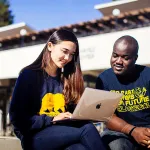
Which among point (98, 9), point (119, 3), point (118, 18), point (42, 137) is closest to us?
Result: point (42, 137)

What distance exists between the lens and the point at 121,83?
229 centimetres

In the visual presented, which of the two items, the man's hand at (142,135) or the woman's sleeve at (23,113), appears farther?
the man's hand at (142,135)

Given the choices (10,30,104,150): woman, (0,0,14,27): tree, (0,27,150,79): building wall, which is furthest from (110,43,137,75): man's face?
(0,0,14,27): tree

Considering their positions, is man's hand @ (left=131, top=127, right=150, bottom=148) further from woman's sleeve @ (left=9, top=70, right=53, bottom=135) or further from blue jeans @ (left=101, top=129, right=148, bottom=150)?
woman's sleeve @ (left=9, top=70, right=53, bottom=135)

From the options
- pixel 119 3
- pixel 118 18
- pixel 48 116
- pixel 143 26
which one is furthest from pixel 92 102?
pixel 119 3

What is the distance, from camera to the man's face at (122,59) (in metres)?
2.26

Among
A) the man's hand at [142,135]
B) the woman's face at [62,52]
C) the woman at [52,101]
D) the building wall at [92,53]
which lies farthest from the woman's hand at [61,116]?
the building wall at [92,53]

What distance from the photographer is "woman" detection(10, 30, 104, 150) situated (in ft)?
5.76

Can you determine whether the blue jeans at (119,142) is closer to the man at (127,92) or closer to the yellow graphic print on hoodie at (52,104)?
the man at (127,92)

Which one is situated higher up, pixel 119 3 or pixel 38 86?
pixel 119 3

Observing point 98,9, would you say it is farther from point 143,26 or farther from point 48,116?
point 48,116

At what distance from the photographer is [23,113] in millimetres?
1822

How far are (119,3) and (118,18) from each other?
3705 mm

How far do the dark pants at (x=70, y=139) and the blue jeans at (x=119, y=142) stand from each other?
0.77 feet
